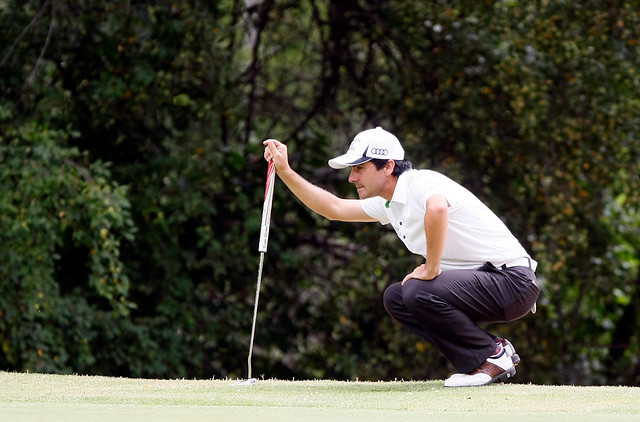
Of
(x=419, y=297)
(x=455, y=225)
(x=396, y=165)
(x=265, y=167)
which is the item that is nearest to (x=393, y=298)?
(x=419, y=297)

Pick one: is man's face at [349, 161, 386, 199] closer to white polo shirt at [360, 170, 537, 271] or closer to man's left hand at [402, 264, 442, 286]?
white polo shirt at [360, 170, 537, 271]

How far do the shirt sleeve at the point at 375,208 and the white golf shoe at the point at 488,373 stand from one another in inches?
35.6

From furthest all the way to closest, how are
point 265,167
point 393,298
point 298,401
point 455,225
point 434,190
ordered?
1. point 265,167
2. point 393,298
3. point 455,225
4. point 434,190
5. point 298,401

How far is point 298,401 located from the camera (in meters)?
4.62

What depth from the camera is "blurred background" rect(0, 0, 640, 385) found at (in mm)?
9250

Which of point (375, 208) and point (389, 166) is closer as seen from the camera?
point (389, 166)

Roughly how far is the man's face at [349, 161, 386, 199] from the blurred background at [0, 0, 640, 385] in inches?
137

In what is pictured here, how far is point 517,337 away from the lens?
1088 centimetres

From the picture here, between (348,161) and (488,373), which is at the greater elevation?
(348,161)

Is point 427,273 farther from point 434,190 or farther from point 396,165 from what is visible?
point 396,165

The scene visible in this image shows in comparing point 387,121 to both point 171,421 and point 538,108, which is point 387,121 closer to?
point 538,108

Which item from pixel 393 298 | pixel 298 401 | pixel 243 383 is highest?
pixel 393 298

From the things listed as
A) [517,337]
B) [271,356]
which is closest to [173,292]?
[271,356]

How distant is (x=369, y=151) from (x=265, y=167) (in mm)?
5319
